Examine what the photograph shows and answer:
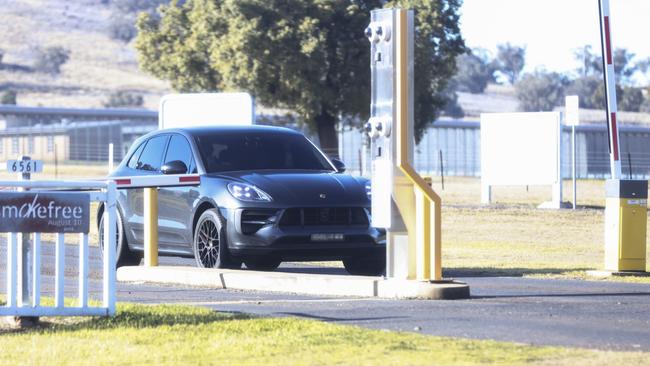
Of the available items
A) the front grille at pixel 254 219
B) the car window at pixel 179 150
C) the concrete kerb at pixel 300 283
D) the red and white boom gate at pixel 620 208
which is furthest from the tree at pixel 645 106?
the concrete kerb at pixel 300 283

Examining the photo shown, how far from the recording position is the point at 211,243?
1437 cm

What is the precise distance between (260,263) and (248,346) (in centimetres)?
578

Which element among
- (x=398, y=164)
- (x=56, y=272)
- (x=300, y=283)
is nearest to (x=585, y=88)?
(x=300, y=283)

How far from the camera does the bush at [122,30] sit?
17750 cm

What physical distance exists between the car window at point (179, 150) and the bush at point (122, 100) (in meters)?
110

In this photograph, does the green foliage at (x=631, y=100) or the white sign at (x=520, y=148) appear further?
the green foliage at (x=631, y=100)

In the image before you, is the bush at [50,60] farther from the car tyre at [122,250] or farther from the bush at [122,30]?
the car tyre at [122,250]

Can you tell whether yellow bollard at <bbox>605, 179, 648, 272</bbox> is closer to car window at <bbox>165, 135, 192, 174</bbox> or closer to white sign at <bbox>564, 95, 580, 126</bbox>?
car window at <bbox>165, 135, 192, 174</bbox>

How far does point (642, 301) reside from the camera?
454 inches

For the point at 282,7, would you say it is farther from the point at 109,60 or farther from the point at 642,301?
the point at 109,60

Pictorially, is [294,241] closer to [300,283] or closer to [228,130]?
[300,283]

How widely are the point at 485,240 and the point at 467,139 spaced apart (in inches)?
1810

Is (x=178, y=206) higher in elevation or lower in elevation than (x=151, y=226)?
higher

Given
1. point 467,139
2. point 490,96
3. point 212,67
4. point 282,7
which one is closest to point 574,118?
point 282,7
